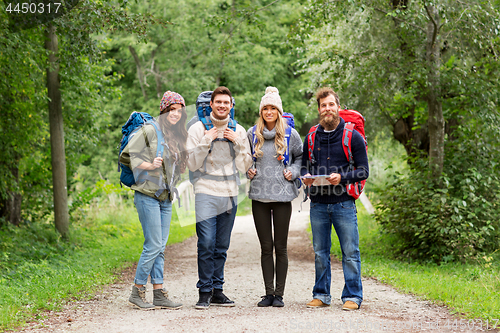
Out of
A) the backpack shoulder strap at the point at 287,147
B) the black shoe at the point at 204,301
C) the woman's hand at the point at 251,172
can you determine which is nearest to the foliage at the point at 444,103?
the backpack shoulder strap at the point at 287,147

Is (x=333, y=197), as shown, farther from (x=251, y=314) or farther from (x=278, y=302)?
(x=251, y=314)

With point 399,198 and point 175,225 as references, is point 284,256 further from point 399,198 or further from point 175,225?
point 175,225

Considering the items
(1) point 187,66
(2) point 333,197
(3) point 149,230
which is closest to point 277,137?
(2) point 333,197

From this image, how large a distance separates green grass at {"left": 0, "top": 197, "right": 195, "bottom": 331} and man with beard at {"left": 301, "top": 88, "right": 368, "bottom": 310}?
2.72m

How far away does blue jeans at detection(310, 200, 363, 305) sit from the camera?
5.04 metres

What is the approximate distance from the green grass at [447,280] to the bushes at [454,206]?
1.02 ft

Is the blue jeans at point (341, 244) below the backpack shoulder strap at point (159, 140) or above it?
below

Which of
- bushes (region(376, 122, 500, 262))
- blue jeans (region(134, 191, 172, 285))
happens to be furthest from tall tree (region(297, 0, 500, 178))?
blue jeans (region(134, 191, 172, 285))

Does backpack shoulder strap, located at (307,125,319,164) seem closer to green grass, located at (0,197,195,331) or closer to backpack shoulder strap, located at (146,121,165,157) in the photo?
backpack shoulder strap, located at (146,121,165,157)

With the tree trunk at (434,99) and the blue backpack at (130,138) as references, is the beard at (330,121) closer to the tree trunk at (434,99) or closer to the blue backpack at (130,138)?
the blue backpack at (130,138)

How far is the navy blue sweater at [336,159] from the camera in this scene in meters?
5.00

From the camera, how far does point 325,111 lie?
5.11m

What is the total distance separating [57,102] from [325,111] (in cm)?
637

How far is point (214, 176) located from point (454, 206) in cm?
475
